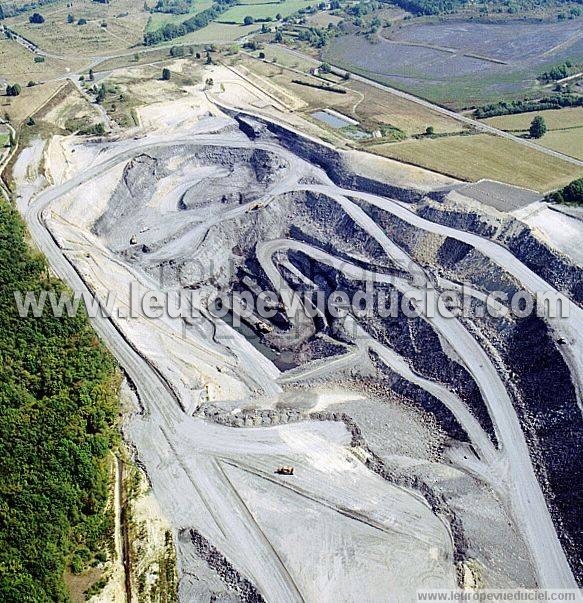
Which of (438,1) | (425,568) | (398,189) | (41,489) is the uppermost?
(438,1)

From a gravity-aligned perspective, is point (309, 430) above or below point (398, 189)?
below

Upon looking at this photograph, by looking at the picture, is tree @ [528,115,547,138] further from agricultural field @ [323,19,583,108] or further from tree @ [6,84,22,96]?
tree @ [6,84,22,96]

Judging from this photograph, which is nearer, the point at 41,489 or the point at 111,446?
the point at 41,489

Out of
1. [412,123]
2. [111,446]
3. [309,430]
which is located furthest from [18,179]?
[412,123]

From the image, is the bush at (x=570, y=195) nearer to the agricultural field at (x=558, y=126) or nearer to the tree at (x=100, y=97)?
the agricultural field at (x=558, y=126)

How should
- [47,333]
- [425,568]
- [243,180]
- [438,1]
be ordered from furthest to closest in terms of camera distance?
[438,1] → [243,180] → [47,333] → [425,568]

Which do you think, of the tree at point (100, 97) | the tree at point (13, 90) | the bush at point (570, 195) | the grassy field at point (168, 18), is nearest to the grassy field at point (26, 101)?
the tree at point (13, 90)

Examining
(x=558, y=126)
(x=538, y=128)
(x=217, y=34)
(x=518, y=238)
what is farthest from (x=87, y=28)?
(x=518, y=238)

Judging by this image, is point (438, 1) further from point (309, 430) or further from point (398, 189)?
point (309, 430)
